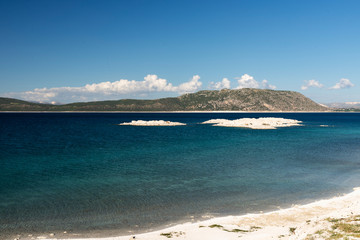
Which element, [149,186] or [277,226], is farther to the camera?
[149,186]

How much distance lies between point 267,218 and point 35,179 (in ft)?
60.6

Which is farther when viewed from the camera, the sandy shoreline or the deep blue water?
the deep blue water

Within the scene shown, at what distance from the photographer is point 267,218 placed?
14422 mm

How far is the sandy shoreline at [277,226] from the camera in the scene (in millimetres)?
10125

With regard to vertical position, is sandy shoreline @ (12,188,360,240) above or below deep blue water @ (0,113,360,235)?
above

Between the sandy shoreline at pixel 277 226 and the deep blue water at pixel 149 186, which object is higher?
the sandy shoreline at pixel 277 226

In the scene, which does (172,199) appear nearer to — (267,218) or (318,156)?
(267,218)

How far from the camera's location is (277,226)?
13172 millimetres

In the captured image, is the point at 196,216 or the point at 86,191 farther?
the point at 86,191

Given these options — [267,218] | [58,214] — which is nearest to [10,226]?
[58,214]

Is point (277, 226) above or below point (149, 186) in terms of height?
above

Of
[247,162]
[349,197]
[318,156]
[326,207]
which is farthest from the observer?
[318,156]

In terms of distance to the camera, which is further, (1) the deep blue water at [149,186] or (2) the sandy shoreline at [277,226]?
(1) the deep blue water at [149,186]

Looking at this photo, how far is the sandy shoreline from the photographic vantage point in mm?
10125
